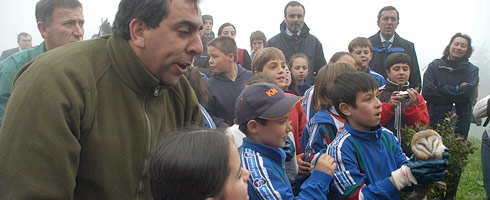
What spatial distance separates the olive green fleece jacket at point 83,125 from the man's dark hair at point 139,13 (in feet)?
0.23

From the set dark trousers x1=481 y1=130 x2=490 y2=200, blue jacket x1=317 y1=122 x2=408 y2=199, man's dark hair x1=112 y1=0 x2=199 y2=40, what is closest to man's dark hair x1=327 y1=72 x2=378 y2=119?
blue jacket x1=317 y1=122 x2=408 y2=199

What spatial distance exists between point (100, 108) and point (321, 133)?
7.43ft

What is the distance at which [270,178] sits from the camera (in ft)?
7.41

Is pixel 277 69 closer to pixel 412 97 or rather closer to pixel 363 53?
pixel 412 97

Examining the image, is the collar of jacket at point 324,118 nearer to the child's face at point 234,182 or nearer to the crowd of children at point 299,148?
the crowd of children at point 299,148

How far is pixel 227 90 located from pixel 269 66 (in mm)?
633

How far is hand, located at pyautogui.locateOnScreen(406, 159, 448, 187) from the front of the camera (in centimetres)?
205

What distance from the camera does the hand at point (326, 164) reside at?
2.37m

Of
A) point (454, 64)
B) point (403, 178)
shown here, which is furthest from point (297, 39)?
point (403, 178)

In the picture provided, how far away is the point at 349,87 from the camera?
2.85m

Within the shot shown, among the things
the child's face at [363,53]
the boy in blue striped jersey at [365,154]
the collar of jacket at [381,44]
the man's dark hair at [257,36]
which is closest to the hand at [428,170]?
the boy in blue striped jersey at [365,154]

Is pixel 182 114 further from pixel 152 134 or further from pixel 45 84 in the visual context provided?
pixel 45 84

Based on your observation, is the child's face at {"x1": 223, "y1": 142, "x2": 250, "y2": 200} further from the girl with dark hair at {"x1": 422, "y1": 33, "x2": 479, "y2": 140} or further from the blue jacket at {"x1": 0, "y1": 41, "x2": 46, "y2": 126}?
the girl with dark hair at {"x1": 422, "y1": 33, "x2": 479, "y2": 140}

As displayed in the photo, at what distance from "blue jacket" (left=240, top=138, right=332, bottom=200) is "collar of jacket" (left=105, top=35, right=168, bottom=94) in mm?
971
